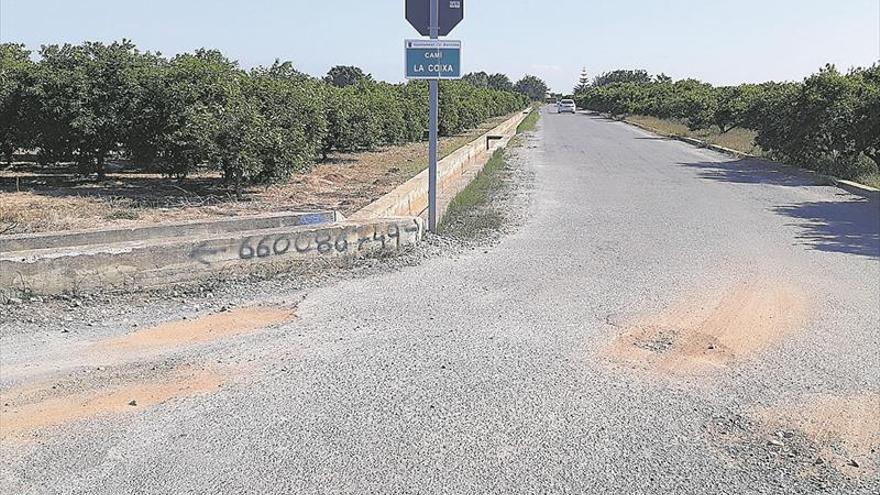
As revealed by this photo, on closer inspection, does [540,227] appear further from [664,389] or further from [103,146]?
[103,146]

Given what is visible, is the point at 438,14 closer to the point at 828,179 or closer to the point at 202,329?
the point at 202,329

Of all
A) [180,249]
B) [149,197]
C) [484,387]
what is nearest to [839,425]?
[484,387]

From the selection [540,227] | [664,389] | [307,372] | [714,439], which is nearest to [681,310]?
[664,389]

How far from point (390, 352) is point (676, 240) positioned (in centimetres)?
542

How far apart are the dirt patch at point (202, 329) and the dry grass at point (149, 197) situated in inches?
130

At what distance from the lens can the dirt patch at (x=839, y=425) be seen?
3648 mm

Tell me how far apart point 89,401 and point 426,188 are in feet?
27.1

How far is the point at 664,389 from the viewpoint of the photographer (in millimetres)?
4480

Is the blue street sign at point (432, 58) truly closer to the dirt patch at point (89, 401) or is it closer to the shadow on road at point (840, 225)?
the shadow on road at point (840, 225)

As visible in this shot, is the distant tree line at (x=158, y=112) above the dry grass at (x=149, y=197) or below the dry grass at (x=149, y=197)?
above

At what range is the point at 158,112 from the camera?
39.0 ft

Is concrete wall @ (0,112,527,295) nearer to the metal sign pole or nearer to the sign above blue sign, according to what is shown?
the metal sign pole

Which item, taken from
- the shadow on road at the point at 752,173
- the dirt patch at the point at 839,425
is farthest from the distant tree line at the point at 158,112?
the shadow on road at the point at 752,173

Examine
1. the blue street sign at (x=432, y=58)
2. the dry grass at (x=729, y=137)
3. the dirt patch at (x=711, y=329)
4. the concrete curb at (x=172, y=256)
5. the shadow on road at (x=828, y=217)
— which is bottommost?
the dry grass at (x=729, y=137)
